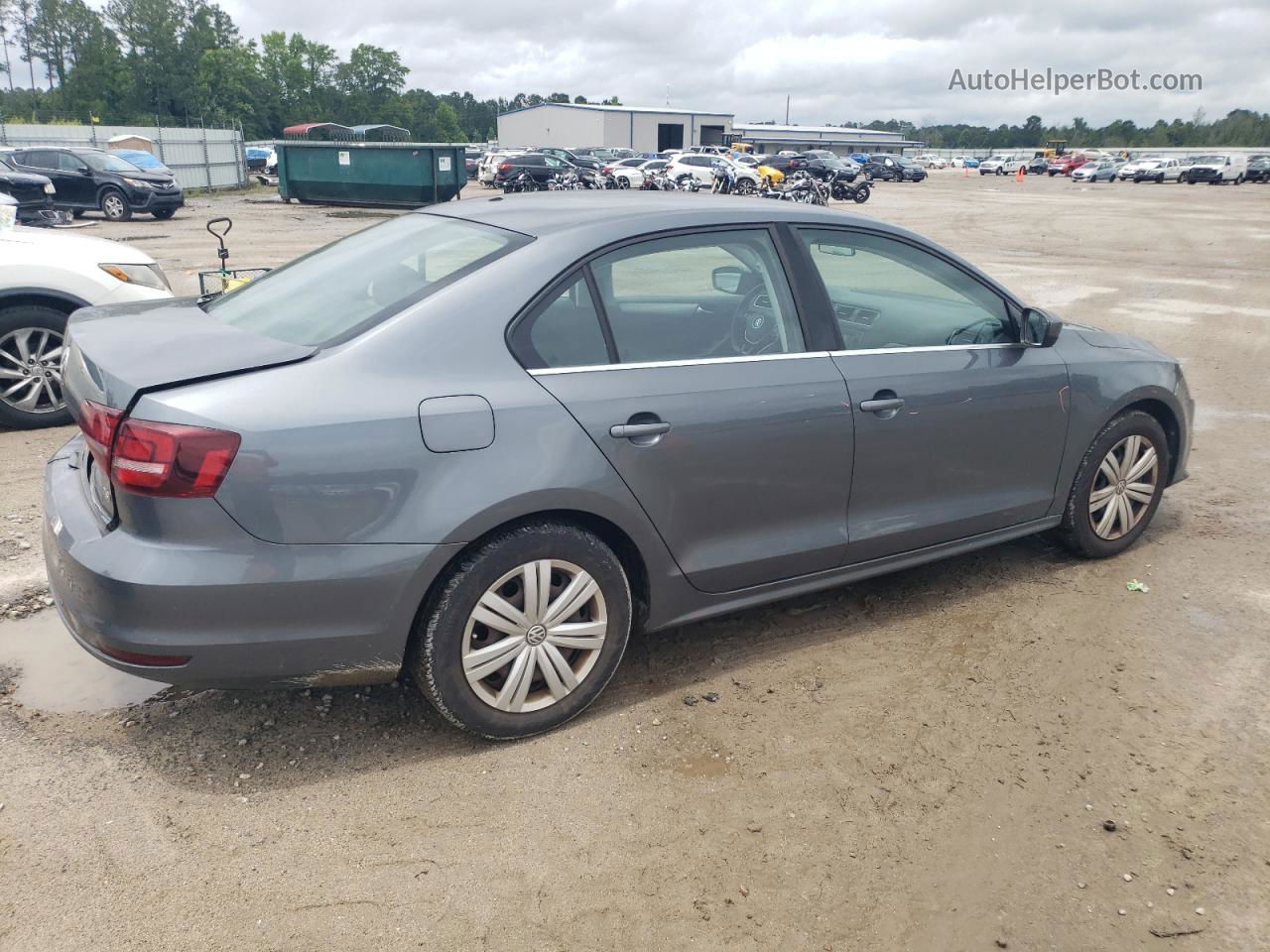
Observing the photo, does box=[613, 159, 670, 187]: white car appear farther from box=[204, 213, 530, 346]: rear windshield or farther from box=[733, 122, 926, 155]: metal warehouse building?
box=[733, 122, 926, 155]: metal warehouse building

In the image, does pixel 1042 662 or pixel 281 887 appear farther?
pixel 1042 662

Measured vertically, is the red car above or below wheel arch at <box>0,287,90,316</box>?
above

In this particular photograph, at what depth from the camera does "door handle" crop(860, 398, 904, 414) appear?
3.60 meters

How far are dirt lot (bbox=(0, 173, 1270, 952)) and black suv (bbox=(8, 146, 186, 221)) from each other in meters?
21.6

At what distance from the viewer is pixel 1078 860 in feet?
9.02

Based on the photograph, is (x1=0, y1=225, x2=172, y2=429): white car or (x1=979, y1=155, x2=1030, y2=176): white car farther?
(x1=979, y1=155, x2=1030, y2=176): white car

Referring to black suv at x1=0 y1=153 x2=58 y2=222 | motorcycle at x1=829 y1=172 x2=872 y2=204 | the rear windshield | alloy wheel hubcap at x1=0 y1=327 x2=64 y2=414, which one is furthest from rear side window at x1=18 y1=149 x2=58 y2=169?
motorcycle at x1=829 y1=172 x2=872 y2=204

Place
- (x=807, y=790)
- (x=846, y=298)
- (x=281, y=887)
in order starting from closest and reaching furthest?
(x=281, y=887)
(x=807, y=790)
(x=846, y=298)

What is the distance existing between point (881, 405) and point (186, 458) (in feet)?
7.51

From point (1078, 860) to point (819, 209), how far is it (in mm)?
2391

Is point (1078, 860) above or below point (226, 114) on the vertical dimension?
below

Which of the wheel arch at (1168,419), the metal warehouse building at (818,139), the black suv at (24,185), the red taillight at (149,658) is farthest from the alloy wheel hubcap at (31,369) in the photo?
the metal warehouse building at (818,139)

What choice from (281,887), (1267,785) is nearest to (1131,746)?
(1267,785)

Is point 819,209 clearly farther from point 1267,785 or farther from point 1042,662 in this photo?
point 1267,785
